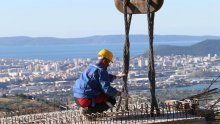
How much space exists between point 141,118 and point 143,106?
1.26 m

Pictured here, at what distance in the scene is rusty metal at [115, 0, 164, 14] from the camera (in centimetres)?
1321

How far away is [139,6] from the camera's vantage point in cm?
1352

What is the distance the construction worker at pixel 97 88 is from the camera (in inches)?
481

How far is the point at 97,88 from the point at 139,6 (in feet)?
7.05

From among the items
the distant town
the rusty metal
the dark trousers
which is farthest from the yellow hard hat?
the distant town

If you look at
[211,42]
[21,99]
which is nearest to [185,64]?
[211,42]

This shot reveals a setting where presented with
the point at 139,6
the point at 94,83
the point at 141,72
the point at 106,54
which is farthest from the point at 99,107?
the point at 141,72

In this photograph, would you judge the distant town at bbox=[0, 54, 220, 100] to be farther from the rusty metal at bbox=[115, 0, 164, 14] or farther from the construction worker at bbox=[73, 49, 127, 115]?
the construction worker at bbox=[73, 49, 127, 115]

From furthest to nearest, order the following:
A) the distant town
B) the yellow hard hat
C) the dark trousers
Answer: the distant town
the dark trousers
the yellow hard hat

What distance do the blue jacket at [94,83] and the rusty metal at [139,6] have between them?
1751 millimetres

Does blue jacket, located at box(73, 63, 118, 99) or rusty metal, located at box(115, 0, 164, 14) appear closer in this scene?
blue jacket, located at box(73, 63, 118, 99)

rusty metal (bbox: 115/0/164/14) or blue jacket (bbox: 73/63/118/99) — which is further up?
rusty metal (bbox: 115/0/164/14)

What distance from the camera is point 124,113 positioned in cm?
1282

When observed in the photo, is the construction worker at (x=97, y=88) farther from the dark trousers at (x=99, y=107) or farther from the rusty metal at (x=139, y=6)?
the rusty metal at (x=139, y=6)
